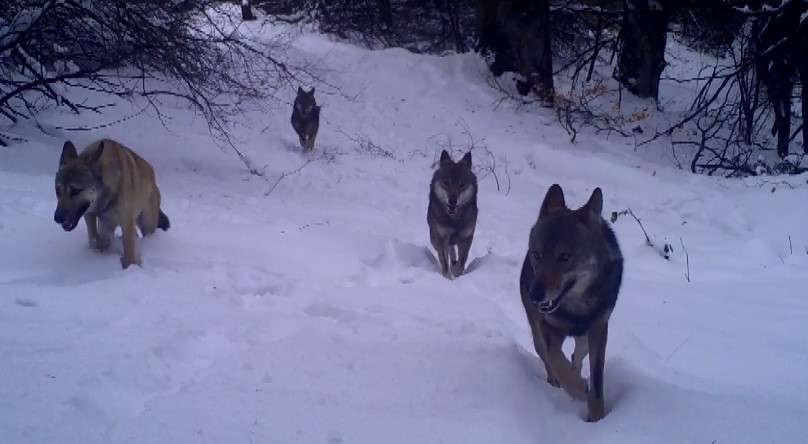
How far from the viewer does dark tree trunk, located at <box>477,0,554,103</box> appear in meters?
18.2

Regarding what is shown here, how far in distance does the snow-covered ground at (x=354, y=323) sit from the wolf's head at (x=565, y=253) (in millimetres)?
668

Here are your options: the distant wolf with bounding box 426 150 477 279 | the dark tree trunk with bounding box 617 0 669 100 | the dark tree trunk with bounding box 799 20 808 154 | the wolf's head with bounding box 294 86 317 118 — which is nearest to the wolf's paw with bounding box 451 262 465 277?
the distant wolf with bounding box 426 150 477 279

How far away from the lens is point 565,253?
3932mm

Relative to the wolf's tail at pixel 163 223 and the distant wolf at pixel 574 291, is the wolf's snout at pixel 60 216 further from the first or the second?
the distant wolf at pixel 574 291

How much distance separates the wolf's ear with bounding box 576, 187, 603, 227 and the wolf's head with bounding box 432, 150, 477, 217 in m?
4.04

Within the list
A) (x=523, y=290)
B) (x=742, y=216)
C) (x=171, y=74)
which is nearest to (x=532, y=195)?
(x=742, y=216)

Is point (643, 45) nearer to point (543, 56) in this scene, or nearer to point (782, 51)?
point (543, 56)

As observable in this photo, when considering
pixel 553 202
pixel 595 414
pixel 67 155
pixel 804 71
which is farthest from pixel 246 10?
pixel 595 414

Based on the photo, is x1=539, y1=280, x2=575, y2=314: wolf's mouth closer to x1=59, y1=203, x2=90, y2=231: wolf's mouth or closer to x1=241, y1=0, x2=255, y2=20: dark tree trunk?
x1=59, y1=203, x2=90, y2=231: wolf's mouth

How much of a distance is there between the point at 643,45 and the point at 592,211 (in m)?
15.6

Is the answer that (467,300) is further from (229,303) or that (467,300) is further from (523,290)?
(229,303)

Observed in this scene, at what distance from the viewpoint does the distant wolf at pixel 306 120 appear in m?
14.5

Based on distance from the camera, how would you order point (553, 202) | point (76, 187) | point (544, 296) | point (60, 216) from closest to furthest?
point (544, 296) → point (553, 202) → point (60, 216) → point (76, 187)

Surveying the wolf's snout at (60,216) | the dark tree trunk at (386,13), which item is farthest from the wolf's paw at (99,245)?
the dark tree trunk at (386,13)
